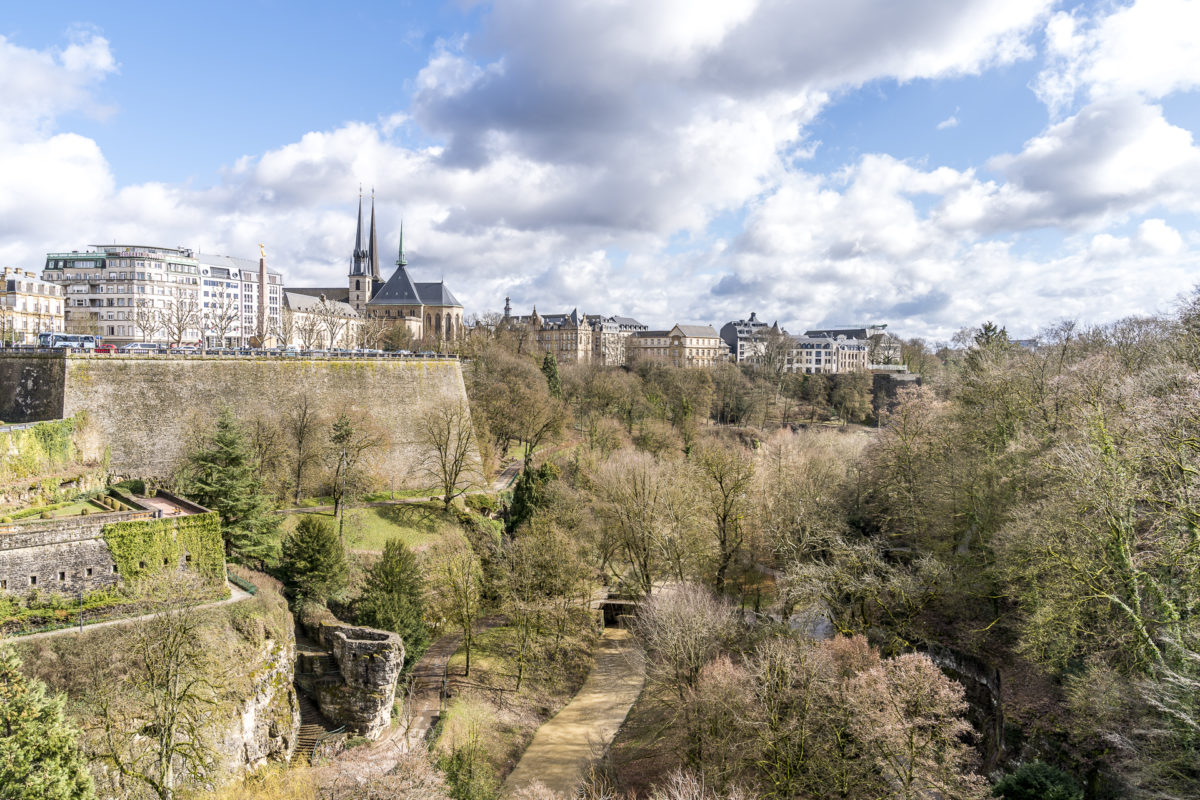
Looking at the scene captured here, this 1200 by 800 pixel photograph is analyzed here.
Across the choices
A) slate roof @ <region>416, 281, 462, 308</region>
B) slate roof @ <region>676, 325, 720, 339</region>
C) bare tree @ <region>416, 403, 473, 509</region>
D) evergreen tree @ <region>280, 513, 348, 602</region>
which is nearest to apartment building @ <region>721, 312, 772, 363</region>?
slate roof @ <region>676, 325, 720, 339</region>

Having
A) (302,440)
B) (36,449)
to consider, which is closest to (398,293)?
(302,440)

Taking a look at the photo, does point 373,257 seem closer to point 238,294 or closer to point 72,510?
point 238,294

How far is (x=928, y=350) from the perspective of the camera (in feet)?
334

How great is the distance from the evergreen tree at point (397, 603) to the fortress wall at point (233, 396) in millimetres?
12403

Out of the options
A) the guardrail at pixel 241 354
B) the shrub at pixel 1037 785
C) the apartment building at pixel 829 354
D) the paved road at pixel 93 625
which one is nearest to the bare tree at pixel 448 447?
the guardrail at pixel 241 354

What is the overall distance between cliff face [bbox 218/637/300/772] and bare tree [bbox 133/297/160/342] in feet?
141

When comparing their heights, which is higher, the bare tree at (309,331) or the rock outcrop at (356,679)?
the bare tree at (309,331)

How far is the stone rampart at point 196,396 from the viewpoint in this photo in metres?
32.8

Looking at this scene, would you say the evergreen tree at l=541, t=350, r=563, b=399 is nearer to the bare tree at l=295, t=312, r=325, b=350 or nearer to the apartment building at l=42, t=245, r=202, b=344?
the bare tree at l=295, t=312, r=325, b=350

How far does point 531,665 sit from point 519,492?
36.0ft

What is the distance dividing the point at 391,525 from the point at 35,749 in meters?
21.6

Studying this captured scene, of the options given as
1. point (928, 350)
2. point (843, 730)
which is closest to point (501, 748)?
point (843, 730)

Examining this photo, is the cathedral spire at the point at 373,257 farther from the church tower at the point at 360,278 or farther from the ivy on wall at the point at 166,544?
the ivy on wall at the point at 166,544

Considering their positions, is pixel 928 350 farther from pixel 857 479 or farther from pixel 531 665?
pixel 531 665
